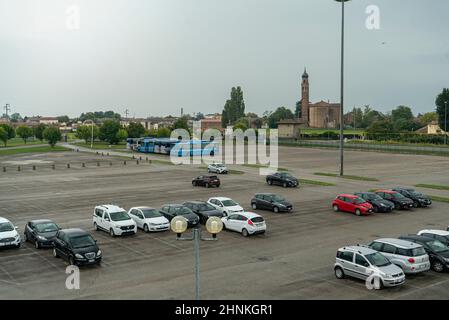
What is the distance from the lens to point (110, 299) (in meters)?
15.9

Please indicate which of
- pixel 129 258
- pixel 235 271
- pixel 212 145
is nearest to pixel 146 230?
pixel 129 258

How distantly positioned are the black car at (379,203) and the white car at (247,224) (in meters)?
10.5

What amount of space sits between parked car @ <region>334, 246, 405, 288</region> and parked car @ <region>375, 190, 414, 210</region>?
16.3 meters

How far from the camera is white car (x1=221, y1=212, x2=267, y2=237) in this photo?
83.1 ft

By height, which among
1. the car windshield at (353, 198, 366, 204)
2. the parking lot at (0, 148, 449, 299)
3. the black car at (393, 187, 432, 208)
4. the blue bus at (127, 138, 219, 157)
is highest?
the blue bus at (127, 138, 219, 157)

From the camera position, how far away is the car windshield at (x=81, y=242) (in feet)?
66.3

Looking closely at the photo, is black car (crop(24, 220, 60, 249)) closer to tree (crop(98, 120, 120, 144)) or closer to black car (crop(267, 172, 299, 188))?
black car (crop(267, 172, 299, 188))

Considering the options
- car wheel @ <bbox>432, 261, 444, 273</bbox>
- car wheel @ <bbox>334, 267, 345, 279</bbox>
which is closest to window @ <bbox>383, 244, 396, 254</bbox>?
car wheel @ <bbox>432, 261, 444, 273</bbox>

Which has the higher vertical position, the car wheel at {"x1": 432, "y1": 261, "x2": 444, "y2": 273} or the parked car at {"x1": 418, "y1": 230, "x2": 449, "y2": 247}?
the parked car at {"x1": 418, "y1": 230, "x2": 449, "y2": 247}

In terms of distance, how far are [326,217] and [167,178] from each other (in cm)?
2564

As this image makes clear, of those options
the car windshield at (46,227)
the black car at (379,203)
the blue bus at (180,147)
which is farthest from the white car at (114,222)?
the blue bus at (180,147)
